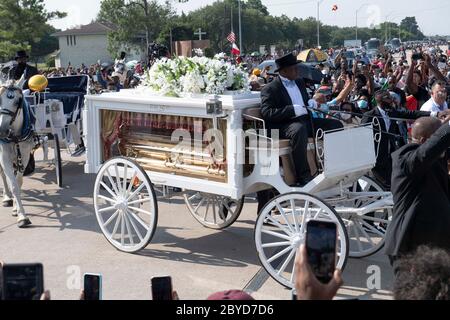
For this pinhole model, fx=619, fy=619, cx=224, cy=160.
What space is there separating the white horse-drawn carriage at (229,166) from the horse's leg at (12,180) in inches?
55.1

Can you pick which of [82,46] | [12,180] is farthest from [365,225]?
[82,46]

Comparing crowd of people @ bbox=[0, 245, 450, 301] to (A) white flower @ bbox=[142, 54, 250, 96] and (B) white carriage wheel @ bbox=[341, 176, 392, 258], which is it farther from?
(A) white flower @ bbox=[142, 54, 250, 96]

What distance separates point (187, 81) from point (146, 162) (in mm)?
1104

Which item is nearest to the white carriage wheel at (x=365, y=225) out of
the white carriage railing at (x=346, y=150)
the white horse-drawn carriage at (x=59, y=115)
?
the white carriage railing at (x=346, y=150)

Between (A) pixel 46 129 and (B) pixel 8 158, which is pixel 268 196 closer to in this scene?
(B) pixel 8 158

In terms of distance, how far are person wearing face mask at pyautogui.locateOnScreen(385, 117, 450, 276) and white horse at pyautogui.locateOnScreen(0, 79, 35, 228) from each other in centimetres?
525

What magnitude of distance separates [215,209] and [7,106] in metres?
3.03

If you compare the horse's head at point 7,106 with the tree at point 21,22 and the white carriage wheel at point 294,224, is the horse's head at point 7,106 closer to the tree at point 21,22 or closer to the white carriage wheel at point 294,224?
the white carriage wheel at point 294,224

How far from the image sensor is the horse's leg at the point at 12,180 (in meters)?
7.99

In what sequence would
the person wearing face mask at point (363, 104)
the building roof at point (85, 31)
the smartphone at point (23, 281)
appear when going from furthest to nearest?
the building roof at point (85, 31) < the person wearing face mask at point (363, 104) < the smartphone at point (23, 281)

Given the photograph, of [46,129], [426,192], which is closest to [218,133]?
[426,192]

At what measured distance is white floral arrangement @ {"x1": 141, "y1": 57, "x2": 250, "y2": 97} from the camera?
20.8 ft

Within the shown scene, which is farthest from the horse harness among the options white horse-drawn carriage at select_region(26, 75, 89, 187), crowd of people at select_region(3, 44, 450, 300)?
crowd of people at select_region(3, 44, 450, 300)

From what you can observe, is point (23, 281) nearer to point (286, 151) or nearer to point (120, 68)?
point (286, 151)
